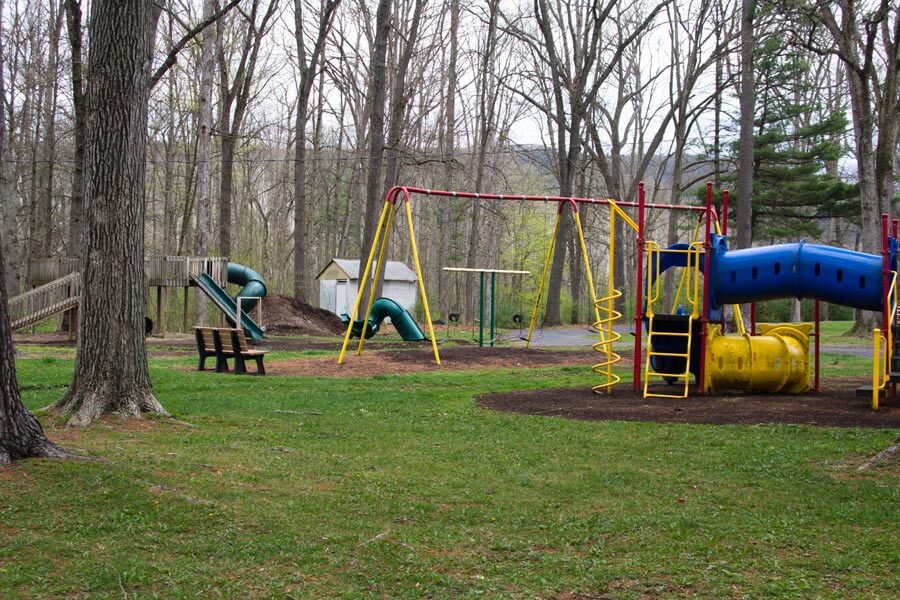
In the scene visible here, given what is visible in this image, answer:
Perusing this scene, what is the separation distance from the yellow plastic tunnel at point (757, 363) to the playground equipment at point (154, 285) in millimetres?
14233

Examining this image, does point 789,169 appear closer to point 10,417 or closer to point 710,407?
point 710,407

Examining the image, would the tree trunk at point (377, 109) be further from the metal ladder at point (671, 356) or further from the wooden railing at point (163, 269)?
the metal ladder at point (671, 356)

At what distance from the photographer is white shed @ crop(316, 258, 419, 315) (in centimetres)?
4141

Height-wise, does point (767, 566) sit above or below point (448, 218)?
below

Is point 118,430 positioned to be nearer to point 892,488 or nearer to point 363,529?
point 363,529

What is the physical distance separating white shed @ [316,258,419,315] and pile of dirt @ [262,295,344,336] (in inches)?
300

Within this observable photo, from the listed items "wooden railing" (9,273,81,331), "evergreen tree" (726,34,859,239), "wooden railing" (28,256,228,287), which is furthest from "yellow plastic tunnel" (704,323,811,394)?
"evergreen tree" (726,34,859,239)

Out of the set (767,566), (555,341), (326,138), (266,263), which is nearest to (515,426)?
(767,566)

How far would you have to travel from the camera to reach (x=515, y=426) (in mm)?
9523

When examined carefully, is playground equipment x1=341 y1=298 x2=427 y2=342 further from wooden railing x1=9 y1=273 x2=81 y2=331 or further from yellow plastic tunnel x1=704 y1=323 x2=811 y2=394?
yellow plastic tunnel x1=704 y1=323 x2=811 y2=394

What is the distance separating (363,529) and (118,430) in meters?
3.96

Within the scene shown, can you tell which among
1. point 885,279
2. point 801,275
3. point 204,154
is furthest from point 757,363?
point 204,154

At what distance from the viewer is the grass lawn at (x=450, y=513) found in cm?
435

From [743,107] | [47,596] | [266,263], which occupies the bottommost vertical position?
[47,596]
